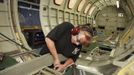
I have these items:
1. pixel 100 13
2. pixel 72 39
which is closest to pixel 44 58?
pixel 72 39

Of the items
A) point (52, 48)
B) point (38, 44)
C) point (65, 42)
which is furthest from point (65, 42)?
point (38, 44)

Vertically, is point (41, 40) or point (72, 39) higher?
point (72, 39)

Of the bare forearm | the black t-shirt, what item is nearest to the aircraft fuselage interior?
Result: the bare forearm

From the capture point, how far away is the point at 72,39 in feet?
10.5

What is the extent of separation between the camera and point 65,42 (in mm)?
3264

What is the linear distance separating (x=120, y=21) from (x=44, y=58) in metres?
20.7

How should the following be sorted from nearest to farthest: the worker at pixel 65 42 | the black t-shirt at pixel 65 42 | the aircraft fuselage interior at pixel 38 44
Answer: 1. the aircraft fuselage interior at pixel 38 44
2. the worker at pixel 65 42
3. the black t-shirt at pixel 65 42

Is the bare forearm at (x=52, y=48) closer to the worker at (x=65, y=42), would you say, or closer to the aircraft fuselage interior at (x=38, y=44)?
the worker at (x=65, y=42)

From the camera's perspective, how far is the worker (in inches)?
115

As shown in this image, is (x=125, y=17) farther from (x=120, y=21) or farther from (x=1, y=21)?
(x=1, y=21)

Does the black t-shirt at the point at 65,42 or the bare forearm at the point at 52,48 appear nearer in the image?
the bare forearm at the point at 52,48

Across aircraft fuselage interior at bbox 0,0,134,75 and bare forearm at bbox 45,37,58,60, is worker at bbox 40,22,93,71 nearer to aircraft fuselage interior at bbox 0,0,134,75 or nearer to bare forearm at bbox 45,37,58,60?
bare forearm at bbox 45,37,58,60

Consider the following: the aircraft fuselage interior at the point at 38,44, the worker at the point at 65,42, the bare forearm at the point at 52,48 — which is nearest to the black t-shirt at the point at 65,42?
the worker at the point at 65,42

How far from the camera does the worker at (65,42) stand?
2922mm
